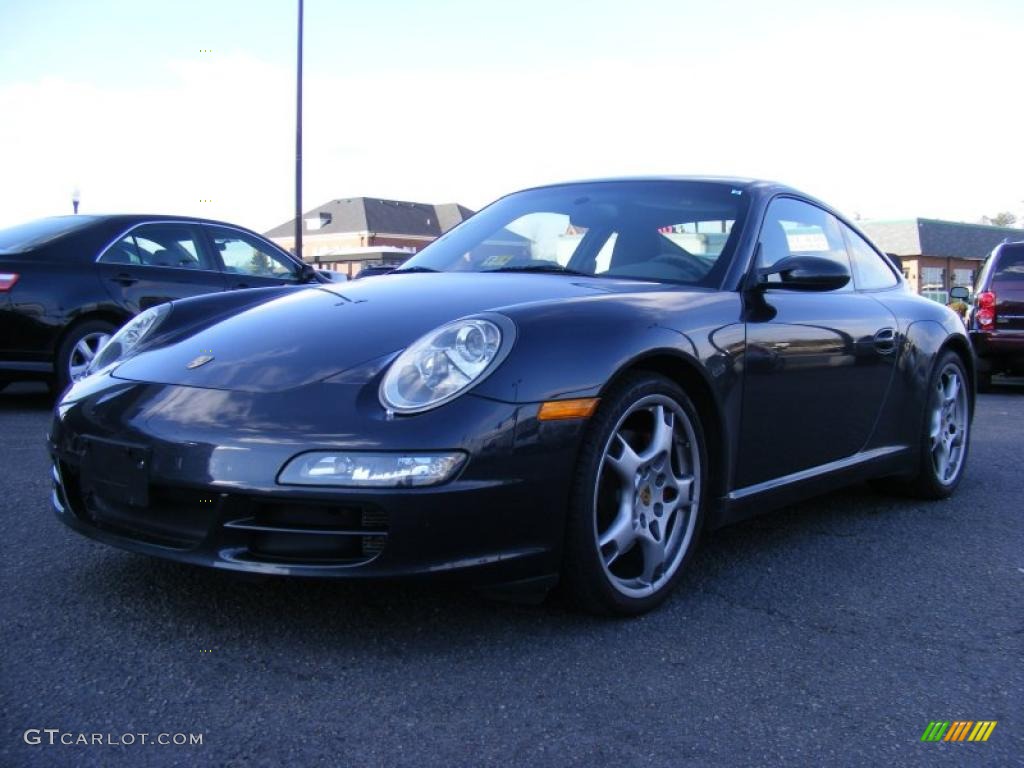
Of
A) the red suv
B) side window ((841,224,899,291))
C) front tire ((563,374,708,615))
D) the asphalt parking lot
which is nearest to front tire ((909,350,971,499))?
side window ((841,224,899,291))

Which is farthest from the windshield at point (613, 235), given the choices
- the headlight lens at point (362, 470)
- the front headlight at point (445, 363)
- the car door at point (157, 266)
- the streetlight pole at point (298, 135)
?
the streetlight pole at point (298, 135)

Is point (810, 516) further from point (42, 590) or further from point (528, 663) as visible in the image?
point (42, 590)

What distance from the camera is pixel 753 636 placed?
2.63 m

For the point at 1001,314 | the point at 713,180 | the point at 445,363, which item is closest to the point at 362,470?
the point at 445,363

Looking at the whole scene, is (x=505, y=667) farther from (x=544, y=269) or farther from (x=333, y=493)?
(x=544, y=269)

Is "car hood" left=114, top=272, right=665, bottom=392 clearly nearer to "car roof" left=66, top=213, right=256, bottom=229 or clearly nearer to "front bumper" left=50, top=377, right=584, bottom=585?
"front bumper" left=50, top=377, right=584, bottom=585

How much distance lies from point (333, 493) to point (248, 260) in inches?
228

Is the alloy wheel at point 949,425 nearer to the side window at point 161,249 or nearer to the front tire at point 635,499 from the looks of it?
the front tire at point 635,499

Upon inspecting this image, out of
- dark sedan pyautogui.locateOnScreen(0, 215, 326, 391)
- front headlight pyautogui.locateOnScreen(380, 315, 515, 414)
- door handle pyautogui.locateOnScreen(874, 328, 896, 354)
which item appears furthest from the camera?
dark sedan pyautogui.locateOnScreen(0, 215, 326, 391)

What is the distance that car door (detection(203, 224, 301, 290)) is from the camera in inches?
292

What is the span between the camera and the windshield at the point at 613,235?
3375 mm

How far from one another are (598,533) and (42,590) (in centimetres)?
160

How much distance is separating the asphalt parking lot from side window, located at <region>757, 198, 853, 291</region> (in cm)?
112

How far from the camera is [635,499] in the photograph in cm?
271
